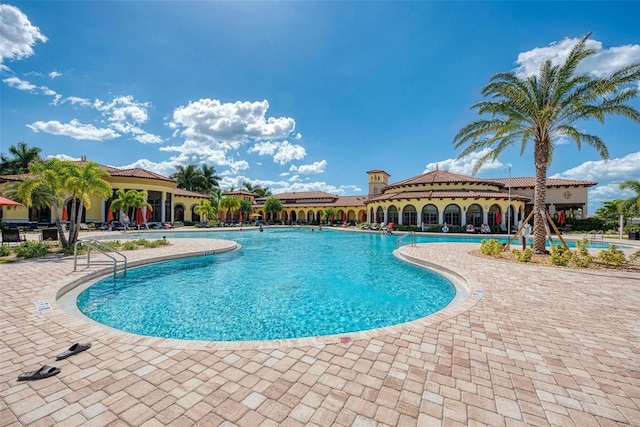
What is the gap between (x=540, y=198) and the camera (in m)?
13.0

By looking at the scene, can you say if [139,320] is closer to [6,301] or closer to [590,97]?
[6,301]

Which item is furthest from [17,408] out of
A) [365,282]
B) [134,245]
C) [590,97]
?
[590,97]

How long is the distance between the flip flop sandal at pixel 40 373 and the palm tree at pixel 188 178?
51.5 metres

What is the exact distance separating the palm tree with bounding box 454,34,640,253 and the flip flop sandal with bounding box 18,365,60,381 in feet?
53.1

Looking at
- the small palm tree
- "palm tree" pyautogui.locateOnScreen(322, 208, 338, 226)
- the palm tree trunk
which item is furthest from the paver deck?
"palm tree" pyautogui.locateOnScreen(322, 208, 338, 226)

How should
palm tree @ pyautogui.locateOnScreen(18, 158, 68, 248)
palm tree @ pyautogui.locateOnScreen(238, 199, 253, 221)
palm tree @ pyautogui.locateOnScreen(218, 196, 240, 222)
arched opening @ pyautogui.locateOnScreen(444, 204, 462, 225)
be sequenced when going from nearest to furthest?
palm tree @ pyautogui.locateOnScreen(18, 158, 68, 248) < arched opening @ pyautogui.locateOnScreen(444, 204, 462, 225) < palm tree @ pyautogui.locateOnScreen(218, 196, 240, 222) < palm tree @ pyautogui.locateOnScreen(238, 199, 253, 221)

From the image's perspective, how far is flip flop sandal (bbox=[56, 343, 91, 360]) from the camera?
350cm

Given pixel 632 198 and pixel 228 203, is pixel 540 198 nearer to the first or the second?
pixel 632 198

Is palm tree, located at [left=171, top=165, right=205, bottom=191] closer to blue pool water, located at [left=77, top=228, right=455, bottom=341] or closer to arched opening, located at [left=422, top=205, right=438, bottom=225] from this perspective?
arched opening, located at [left=422, top=205, right=438, bottom=225]

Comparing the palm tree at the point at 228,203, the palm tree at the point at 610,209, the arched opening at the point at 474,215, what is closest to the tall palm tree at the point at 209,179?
the palm tree at the point at 228,203

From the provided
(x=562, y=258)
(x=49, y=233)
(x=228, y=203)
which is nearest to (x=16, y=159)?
(x=228, y=203)

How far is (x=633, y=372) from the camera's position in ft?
11.1

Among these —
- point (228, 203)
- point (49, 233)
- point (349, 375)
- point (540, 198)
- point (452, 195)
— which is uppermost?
point (452, 195)

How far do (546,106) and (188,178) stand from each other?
5167 centimetres
